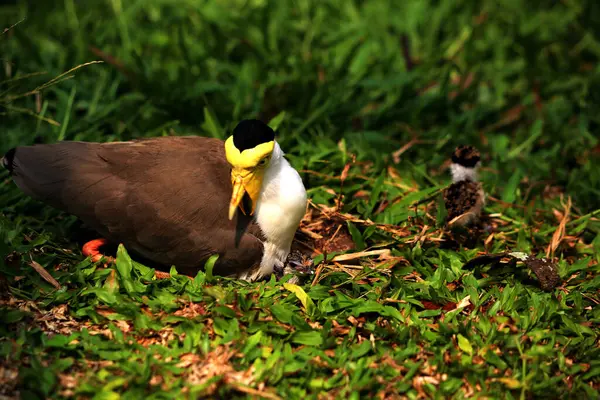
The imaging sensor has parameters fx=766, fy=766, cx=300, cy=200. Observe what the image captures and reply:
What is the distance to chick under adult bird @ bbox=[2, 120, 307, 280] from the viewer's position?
4.21 m

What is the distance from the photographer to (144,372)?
3.50 meters

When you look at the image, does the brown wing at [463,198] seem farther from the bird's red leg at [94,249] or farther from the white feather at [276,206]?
the bird's red leg at [94,249]

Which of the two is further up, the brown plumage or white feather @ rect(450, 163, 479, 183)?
white feather @ rect(450, 163, 479, 183)

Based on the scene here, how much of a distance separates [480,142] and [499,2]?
2.48 meters

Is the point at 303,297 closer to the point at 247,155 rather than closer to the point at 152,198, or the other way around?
the point at 247,155

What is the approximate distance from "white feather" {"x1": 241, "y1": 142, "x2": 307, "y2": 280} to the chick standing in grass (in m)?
0.97

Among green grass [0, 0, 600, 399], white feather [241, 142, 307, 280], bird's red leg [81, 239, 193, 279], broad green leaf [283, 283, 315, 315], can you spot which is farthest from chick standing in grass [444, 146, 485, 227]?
bird's red leg [81, 239, 193, 279]

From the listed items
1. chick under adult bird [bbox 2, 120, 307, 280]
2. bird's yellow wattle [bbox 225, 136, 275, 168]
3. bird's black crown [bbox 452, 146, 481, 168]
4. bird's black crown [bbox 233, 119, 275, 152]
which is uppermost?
bird's black crown [bbox 233, 119, 275, 152]

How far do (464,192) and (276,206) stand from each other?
4.01ft

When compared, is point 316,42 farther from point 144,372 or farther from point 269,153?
point 144,372

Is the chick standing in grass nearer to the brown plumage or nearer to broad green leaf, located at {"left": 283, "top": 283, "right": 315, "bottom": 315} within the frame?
the brown plumage

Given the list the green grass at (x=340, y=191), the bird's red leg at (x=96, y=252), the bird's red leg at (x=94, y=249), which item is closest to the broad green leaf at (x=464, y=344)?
the green grass at (x=340, y=191)

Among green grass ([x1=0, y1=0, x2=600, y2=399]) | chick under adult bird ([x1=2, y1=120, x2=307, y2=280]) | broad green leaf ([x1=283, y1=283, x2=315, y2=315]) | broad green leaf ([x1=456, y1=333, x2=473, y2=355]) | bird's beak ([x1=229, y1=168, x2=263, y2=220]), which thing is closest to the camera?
green grass ([x1=0, y1=0, x2=600, y2=399])

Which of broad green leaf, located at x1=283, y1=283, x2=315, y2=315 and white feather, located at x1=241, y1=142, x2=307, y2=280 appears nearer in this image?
broad green leaf, located at x1=283, y1=283, x2=315, y2=315
